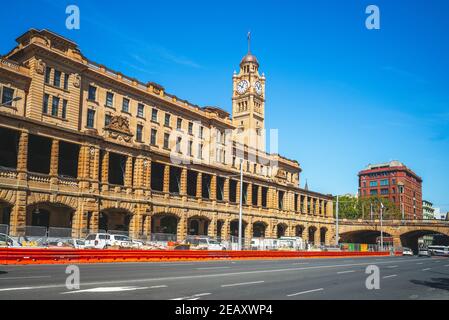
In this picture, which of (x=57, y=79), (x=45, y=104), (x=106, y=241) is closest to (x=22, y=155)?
(x=45, y=104)

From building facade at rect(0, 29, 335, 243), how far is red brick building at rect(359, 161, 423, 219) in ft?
340

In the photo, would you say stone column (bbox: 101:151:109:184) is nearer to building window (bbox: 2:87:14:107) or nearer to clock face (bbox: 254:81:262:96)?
building window (bbox: 2:87:14:107)

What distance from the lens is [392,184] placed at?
16562 cm

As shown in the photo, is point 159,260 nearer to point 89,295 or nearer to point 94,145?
point 94,145

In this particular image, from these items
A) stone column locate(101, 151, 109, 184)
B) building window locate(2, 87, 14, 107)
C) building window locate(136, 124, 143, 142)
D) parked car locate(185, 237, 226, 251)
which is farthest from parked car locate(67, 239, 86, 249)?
building window locate(136, 124, 143, 142)

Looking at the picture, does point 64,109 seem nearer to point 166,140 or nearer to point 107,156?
point 107,156

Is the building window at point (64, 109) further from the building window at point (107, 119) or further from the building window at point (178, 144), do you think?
the building window at point (178, 144)

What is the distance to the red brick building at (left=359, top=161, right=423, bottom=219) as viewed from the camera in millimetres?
163250

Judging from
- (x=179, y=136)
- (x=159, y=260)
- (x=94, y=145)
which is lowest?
(x=159, y=260)

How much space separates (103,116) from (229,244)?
831 inches

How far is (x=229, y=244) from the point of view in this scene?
48.9 meters
